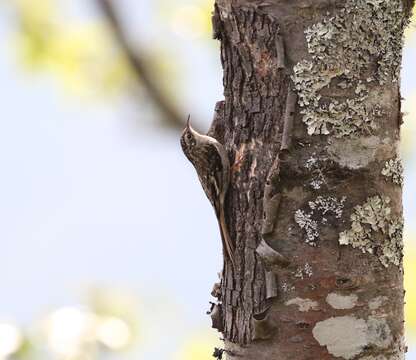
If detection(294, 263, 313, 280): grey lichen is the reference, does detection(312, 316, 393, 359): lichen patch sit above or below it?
below

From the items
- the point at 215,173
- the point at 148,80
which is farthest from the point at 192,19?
the point at 215,173

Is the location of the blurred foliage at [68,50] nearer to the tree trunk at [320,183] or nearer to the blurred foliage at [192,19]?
the blurred foliage at [192,19]

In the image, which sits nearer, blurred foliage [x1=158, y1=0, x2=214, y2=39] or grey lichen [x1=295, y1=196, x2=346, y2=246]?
grey lichen [x1=295, y1=196, x2=346, y2=246]

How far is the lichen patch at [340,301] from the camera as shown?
1978mm

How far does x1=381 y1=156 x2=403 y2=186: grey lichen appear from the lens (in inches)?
79.9

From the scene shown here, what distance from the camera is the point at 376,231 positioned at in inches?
79.8

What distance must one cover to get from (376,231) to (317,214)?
0.16 m

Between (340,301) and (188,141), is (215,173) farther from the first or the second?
(340,301)

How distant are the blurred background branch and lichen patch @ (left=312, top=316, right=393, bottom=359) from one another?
156 inches

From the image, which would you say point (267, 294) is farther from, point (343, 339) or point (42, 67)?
point (42, 67)

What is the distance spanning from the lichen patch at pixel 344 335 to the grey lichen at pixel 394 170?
1.11 ft

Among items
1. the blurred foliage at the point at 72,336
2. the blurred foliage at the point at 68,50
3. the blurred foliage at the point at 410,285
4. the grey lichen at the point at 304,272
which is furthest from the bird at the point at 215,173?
the blurred foliage at the point at 68,50

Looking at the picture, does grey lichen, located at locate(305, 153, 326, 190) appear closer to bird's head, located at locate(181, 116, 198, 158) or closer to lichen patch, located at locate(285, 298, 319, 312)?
lichen patch, located at locate(285, 298, 319, 312)

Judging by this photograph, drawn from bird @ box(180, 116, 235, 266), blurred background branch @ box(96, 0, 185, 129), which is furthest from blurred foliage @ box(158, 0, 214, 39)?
bird @ box(180, 116, 235, 266)
